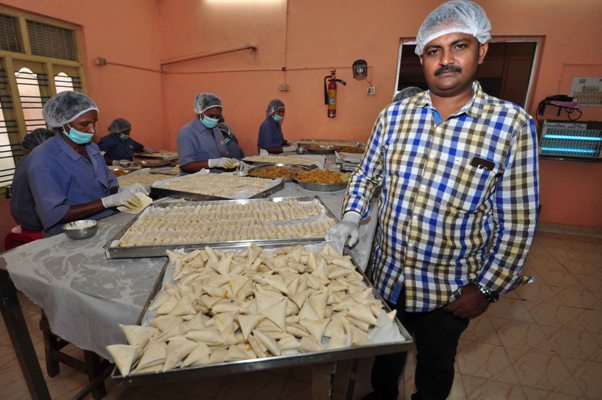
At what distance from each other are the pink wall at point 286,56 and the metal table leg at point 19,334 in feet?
13.9

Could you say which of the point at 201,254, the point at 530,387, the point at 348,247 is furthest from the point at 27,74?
the point at 530,387

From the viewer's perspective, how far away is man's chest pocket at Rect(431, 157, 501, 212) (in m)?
1.19

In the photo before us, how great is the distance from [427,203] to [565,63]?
4911 millimetres

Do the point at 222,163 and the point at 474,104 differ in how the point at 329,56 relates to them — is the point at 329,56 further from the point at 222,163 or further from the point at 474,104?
the point at 474,104

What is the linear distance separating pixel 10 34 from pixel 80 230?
13.5 ft

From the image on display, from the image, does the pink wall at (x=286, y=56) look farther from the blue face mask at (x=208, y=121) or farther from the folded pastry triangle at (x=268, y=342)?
the folded pastry triangle at (x=268, y=342)

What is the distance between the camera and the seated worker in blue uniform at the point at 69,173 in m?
1.80

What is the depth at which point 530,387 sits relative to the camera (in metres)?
2.07

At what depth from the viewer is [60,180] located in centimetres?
189

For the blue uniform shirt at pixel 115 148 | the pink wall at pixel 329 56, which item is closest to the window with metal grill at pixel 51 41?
the blue uniform shirt at pixel 115 148

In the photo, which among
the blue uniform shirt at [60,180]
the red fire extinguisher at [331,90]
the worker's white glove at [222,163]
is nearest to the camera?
the blue uniform shirt at [60,180]

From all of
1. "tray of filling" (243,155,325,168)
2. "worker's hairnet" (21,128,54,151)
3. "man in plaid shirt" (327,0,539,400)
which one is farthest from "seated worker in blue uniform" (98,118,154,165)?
"man in plaid shirt" (327,0,539,400)

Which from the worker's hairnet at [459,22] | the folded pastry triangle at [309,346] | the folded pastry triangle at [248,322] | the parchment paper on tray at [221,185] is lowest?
the folded pastry triangle at [309,346]

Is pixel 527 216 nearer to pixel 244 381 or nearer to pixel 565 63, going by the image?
pixel 244 381
